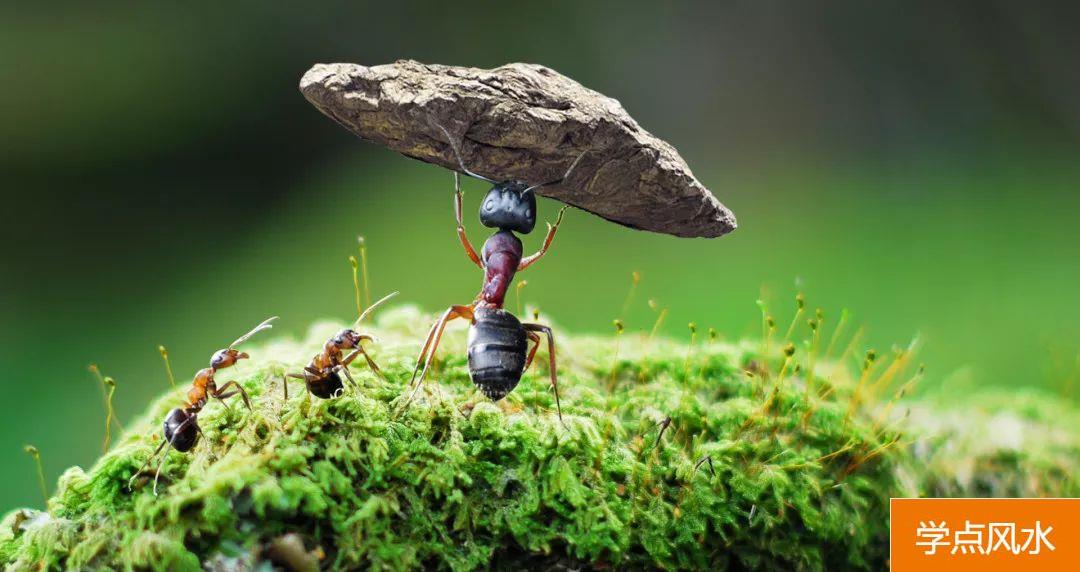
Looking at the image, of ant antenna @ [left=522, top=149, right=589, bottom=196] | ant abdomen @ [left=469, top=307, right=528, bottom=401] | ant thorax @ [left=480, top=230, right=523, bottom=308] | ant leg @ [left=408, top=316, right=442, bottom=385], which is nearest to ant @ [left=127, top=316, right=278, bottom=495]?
ant leg @ [left=408, top=316, right=442, bottom=385]

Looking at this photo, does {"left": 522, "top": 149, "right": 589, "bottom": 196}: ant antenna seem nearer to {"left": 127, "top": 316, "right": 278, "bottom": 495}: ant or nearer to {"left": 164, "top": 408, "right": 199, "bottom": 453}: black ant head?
{"left": 127, "top": 316, "right": 278, "bottom": 495}: ant

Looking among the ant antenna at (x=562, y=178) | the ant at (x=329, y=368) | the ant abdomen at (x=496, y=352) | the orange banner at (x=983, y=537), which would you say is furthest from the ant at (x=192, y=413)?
the orange banner at (x=983, y=537)

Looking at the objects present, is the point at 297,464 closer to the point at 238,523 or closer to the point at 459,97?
the point at 238,523

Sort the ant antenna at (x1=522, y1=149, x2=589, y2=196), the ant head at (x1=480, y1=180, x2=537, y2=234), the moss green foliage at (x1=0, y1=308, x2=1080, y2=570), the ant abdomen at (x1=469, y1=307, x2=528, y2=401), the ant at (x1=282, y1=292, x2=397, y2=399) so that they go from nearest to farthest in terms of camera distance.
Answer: the moss green foliage at (x1=0, y1=308, x2=1080, y2=570), the ant at (x1=282, y1=292, x2=397, y2=399), the ant abdomen at (x1=469, y1=307, x2=528, y2=401), the ant antenna at (x1=522, y1=149, x2=589, y2=196), the ant head at (x1=480, y1=180, x2=537, y2=234)

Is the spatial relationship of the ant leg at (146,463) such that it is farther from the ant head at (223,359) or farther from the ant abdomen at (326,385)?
the ant abdomen at (326,385)

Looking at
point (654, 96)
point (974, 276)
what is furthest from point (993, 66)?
point (654, 96)

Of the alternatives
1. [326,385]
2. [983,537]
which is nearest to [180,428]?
[326,385]

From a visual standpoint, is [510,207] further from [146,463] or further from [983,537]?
[983,537]
